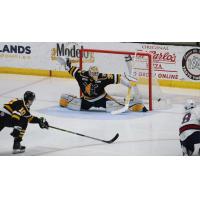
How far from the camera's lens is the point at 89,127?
5801mm

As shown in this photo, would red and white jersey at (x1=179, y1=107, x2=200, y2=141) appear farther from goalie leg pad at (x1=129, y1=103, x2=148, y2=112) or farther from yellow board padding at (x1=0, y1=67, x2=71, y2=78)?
yellow board padding at (x1=0, y1=67, x2=71, y2=78)

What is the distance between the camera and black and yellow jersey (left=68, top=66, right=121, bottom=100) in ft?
20.0

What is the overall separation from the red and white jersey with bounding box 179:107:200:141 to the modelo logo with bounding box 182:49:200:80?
364 mm

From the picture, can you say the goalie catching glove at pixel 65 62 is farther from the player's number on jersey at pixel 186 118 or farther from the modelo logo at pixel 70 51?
the player's number on jersey at pixel 186 118

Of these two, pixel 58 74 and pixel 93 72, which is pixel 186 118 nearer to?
pixel 93 72

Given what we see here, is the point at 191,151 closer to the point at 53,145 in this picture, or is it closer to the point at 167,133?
the point at 167,133

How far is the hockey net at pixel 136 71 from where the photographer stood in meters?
6.04

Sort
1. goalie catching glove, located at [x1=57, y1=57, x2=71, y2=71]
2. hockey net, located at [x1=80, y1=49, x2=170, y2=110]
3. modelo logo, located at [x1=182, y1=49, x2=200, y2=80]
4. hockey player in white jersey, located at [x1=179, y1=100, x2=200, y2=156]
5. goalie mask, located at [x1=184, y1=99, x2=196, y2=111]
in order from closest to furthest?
hockey player in white jersey, located at [x1=179, y1=100, x2=200, y2=156] → goalie mask, located at [x1=184, y1=99, x2=196, y2=111] → modelo logo, located at [x1=182, y1=49, x2=200, y2=80] → hockey net, located at [x1=80, y1=49, x2=170, y2=110] → goalie catching glove, located at [x1=57, y1=57, x2=71, y2=71]

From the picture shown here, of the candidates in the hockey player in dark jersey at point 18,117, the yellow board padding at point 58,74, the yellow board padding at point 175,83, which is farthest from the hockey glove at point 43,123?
the yellow board padding at point 175,83

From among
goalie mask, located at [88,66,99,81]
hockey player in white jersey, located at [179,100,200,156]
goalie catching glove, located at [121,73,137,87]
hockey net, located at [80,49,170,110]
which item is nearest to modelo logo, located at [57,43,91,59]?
hockey net, located at [80,49,170,110]

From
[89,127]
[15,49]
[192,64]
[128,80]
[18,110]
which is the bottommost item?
[89,127]

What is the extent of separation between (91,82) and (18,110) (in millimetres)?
719

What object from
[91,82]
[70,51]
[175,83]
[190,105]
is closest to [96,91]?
[91,82]

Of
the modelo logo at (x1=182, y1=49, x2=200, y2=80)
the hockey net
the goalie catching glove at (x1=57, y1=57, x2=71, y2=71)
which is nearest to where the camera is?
the modelo logo at (x1=182, y1=49, x2=200, y2=80)
